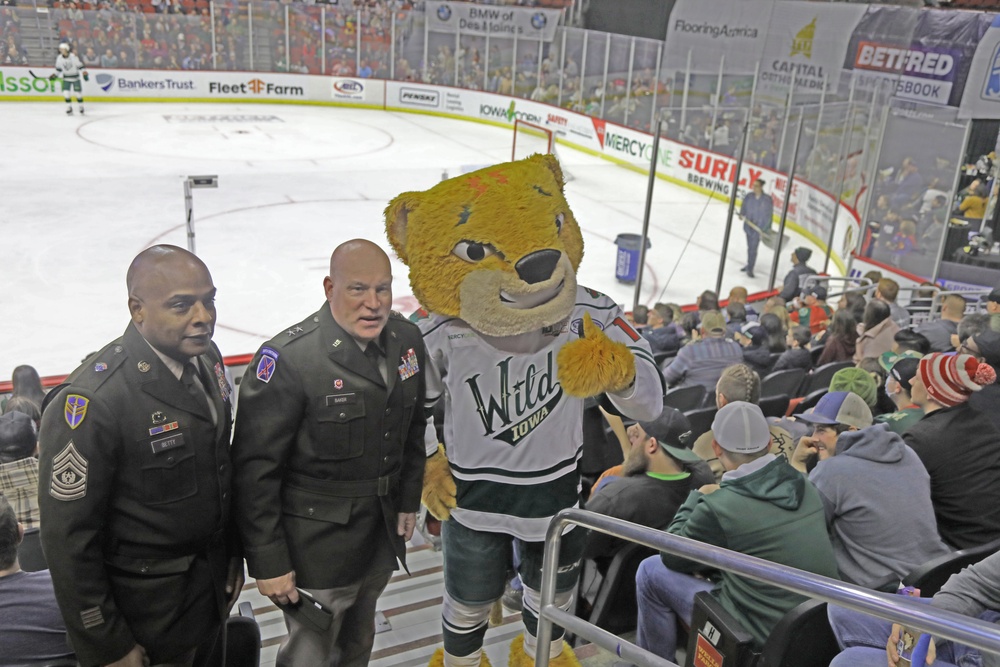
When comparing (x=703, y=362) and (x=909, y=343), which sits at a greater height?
(x=909, y=343)

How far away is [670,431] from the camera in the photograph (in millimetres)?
3076

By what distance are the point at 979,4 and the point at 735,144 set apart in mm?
4574

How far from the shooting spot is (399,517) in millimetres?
2482

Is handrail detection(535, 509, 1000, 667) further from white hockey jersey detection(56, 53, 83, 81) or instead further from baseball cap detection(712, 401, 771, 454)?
white hockey jersey detection(56, 53, 83, 81)

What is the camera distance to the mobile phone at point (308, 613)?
7.57 feet

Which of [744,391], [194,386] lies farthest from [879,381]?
[194,386]

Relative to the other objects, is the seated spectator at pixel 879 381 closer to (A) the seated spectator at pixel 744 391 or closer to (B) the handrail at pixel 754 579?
(A) the seated spectator at pixel 744 391

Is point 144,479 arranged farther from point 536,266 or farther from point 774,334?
point 774,334

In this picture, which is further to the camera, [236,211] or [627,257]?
[236,211]

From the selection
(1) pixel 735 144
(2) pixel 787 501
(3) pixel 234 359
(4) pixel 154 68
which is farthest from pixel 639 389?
(4) pixel 154 68

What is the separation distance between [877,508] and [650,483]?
71 cm

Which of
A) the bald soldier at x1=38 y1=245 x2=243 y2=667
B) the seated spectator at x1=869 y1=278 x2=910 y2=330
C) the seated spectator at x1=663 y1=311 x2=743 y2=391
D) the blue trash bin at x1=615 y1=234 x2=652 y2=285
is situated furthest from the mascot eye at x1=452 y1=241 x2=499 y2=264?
the blue trash bin at x1=615 y1=234 x2=652 y2=285

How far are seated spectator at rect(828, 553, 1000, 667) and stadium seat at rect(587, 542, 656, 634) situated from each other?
0.79 metres

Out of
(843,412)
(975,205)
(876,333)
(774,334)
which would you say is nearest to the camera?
(843,412)
